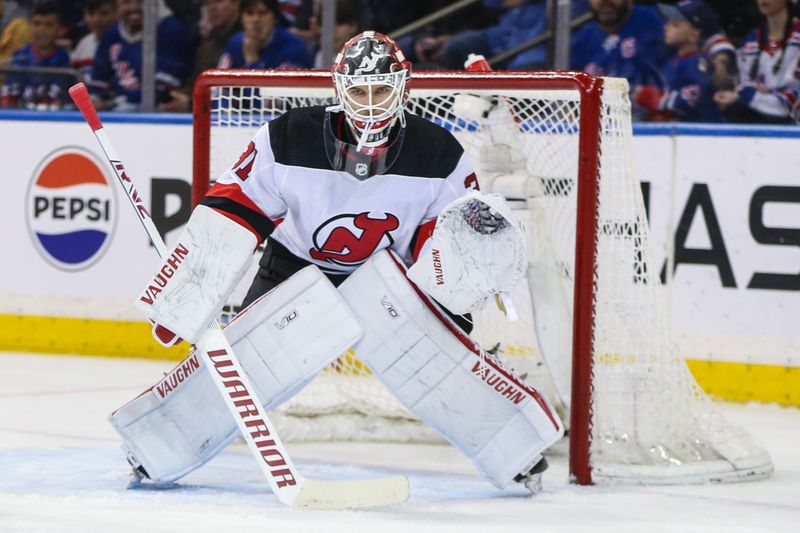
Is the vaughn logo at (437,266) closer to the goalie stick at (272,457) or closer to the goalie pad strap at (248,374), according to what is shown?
the goalie pad strap at (248,374)

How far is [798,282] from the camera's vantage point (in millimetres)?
3998

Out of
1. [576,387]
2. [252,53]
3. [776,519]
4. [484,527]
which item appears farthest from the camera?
[252,53]

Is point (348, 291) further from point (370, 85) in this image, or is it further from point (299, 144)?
point (370, 85)

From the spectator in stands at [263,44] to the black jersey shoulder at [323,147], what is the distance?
101 inches

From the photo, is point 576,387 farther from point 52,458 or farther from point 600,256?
point 52,458

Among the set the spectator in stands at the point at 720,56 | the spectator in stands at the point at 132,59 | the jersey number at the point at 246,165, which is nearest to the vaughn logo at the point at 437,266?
the jersey number at the point at 246,165

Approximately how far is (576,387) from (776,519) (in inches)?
20.3

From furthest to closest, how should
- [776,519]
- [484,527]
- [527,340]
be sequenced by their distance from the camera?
[527,340] < [776,519] < [484,527]

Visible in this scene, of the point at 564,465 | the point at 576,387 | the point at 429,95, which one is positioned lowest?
the point at 564,465

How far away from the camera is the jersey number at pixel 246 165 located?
2.74 meters

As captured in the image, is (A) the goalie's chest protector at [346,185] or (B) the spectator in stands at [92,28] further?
(B) the spectator in stands at [92,28]

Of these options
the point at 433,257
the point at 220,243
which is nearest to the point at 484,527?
the point at 433,257

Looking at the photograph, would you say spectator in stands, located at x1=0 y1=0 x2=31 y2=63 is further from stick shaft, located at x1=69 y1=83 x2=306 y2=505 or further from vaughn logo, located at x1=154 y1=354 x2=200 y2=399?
stick shaft, located at x1=69 y1=83 x2=306 y2=505

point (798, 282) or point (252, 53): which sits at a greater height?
point (252, 53)
